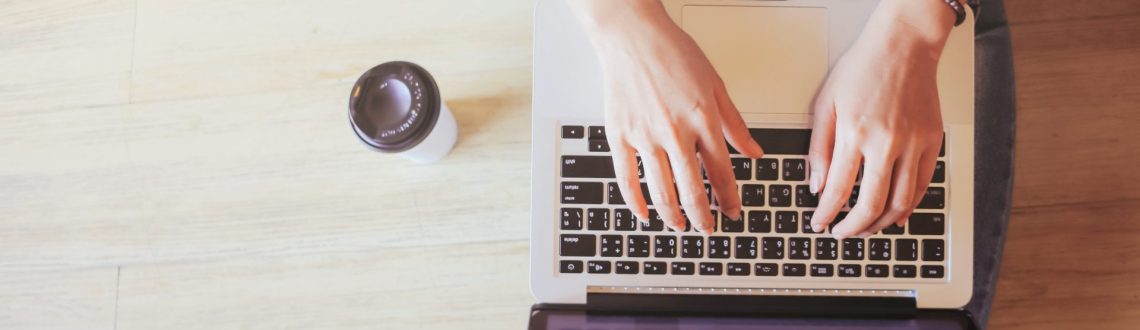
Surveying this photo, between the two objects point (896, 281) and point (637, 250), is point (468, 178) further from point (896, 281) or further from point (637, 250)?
point (896, 281)

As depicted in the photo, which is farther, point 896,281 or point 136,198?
point 136,198

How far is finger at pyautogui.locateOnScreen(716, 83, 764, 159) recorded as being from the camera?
587 mm

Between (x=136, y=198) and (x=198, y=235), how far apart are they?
7 cm

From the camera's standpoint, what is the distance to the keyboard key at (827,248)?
612 millimetres

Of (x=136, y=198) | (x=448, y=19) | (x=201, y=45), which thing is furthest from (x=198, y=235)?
(x=448, y=19)

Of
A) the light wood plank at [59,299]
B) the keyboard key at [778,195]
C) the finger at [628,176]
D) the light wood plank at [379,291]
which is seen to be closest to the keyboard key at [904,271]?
the keyboard key at [778,195]

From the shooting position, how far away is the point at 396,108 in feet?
2.07

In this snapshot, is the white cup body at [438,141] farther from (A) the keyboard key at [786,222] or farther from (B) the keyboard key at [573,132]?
(A) the keyboard key at [786,222]

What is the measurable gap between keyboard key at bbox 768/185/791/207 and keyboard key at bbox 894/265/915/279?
100 mm

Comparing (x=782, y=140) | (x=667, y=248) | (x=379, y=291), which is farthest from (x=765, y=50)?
(x=379, y=291)

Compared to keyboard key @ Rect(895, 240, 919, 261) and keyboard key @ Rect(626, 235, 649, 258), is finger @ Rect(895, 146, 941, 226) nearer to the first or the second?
keyboard key @ Rect(895, 240, 919, 261)

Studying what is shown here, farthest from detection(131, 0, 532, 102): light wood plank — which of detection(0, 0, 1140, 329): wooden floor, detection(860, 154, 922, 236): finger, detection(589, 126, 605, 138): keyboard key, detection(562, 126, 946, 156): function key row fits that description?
detection(860, 154, 922, 236): finger

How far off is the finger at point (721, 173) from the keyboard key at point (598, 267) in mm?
101

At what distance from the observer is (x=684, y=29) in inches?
25.1
